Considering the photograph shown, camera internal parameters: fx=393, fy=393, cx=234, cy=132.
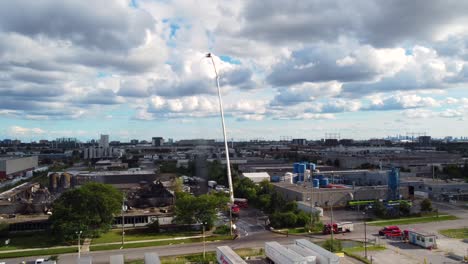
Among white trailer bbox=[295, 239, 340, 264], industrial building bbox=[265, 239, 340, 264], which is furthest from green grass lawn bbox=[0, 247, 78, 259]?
white trailer bbox=[295, 239, 340, 264]

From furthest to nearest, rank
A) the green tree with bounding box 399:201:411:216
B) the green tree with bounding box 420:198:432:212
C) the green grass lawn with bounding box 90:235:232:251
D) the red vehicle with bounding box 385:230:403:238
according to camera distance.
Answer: the green tree with bounding box 420:198:432:212 → the green tree with bounding box 399:201:411:216 → the red vehicle with bounding box 385:230:403:238 → the green grass lawn with bounding box 90:235:232:251

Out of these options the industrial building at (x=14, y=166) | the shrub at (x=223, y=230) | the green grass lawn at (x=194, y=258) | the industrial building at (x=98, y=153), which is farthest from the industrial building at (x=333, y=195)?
the industrial building at (x=98, y=153)

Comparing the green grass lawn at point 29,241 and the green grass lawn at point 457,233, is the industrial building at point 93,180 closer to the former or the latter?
the green grass lawn at point 29,241

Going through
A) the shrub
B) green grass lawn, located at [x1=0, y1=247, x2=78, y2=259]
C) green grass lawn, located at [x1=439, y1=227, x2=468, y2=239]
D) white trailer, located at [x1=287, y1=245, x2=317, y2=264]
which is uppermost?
white trailer, located at [x1=287, y1=245, x2=317, y2=264]

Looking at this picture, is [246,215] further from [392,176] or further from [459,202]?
[459,202]

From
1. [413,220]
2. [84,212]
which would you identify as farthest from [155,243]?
[413,220]

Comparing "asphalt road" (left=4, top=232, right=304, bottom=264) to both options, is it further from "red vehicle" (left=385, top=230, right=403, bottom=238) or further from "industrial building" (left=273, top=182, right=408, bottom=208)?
"industrial building" (left=273, top=182, right=408, bottom=208)

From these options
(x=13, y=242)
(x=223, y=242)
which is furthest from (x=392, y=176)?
(x=13, y=242)
